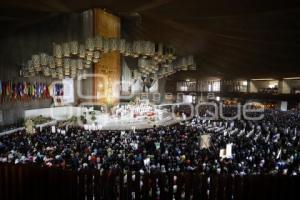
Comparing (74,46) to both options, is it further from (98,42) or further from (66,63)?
(66,63)

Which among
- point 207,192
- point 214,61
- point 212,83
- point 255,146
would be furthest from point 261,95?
point 207,192

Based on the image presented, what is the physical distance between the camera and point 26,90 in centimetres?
2055

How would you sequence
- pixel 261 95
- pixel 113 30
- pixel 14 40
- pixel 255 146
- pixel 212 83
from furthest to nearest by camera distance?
pixel 212 83 → pixel 261 95 → pixel 113 30 → pixel 14 40 → pixel 255 146

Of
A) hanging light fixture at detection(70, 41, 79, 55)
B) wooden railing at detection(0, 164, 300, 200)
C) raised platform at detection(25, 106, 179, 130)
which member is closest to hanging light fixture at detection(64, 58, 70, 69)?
hanging light fixture at detection(70, 41, 79, 55)

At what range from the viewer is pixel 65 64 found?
1844 cm

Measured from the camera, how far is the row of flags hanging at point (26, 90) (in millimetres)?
18453

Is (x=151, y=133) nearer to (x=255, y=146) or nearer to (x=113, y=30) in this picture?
(x=255, y=146)

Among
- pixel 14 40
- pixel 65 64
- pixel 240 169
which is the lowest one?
pixel 240 169

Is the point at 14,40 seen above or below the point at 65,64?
above

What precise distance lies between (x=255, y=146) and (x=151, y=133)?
5.06 m

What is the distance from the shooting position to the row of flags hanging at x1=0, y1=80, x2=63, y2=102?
18.5 metres

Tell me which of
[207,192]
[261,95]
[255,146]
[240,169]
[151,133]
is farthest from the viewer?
[261,95]

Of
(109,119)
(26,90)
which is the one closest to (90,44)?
(109,119)

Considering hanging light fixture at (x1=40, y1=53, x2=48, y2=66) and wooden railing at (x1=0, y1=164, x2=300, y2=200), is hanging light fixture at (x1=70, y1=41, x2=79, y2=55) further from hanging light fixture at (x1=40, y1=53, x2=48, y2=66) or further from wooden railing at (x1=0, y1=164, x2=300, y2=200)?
wooden railing at (x1=0, y1=164, x2=300, y2=200)
